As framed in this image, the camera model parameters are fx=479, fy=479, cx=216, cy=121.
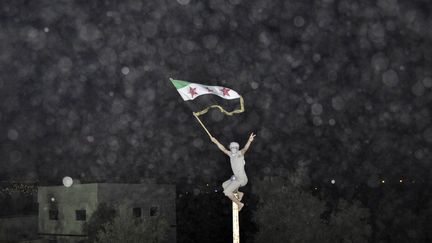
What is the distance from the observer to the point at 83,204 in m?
42.5

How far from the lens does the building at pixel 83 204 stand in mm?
42094

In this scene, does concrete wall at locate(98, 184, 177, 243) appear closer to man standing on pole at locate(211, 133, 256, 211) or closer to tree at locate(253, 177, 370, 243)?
tree at locate(253, 177, 370, 243)

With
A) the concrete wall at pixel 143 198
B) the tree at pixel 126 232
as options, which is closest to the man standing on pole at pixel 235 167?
the tree at pixel 126 232

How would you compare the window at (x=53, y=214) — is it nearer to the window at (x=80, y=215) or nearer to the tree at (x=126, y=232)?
the window at (x=80, y=215)

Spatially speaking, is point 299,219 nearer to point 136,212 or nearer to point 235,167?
point 136,212

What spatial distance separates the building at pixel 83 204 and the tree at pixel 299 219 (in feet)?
35.1

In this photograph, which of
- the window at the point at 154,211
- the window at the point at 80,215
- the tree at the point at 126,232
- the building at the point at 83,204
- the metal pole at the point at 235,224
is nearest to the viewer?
the metal pole at the point at 235,224

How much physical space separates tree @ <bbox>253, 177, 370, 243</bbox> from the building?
10.7 meters

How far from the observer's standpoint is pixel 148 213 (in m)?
46.7

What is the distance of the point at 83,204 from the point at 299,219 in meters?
21.5

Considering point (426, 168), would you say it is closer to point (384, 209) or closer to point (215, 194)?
point (384, 209)

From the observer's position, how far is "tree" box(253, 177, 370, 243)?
→ 4881 centimetres

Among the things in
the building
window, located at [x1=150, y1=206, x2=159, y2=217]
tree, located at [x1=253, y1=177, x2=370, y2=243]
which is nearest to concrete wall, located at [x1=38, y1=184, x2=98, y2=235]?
the building

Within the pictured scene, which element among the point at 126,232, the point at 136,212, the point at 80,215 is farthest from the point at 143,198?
the point at 126,232
